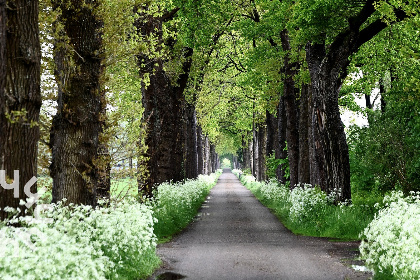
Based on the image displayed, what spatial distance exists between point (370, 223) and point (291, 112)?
16.0 m

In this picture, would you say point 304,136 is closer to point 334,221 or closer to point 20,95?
point 334,221

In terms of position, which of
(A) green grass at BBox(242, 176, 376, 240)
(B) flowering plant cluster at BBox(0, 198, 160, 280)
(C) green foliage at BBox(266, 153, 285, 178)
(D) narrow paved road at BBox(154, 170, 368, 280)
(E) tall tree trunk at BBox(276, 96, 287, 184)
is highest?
(E) tall tree trunk at BBox(276, 96, 287, 184)

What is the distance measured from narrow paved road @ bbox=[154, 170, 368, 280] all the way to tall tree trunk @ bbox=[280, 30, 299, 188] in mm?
7020

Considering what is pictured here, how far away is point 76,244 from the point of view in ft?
21.7

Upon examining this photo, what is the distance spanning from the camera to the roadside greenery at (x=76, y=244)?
5.46m

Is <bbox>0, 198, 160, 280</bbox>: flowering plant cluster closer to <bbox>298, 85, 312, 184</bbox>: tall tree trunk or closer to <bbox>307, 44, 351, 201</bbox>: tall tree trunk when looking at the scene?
<bbox>307, 44, 351, 201</bbox>: tall tree trunk

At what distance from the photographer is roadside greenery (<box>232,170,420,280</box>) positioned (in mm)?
8191

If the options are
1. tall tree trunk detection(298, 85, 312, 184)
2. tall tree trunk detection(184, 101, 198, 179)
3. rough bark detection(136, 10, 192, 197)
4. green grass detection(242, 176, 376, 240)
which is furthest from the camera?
tall tree trunk detection(184, 101, 198, 179)

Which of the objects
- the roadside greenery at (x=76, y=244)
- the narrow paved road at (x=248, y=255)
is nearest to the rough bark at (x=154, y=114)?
the narrow paved road at (x=248, y=255)

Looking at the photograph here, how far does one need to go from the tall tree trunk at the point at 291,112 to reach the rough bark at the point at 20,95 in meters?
19.2

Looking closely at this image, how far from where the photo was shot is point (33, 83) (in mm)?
7480

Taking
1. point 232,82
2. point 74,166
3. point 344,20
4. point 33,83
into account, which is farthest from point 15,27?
point 232,82

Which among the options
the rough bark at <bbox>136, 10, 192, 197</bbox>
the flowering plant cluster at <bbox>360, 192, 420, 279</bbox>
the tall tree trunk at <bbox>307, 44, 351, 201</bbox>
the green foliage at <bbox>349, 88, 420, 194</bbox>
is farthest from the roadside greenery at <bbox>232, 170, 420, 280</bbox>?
the rough bark at <bbox>136, 10, 192, 197</bbox>

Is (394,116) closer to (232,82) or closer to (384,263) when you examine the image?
(384,263)
